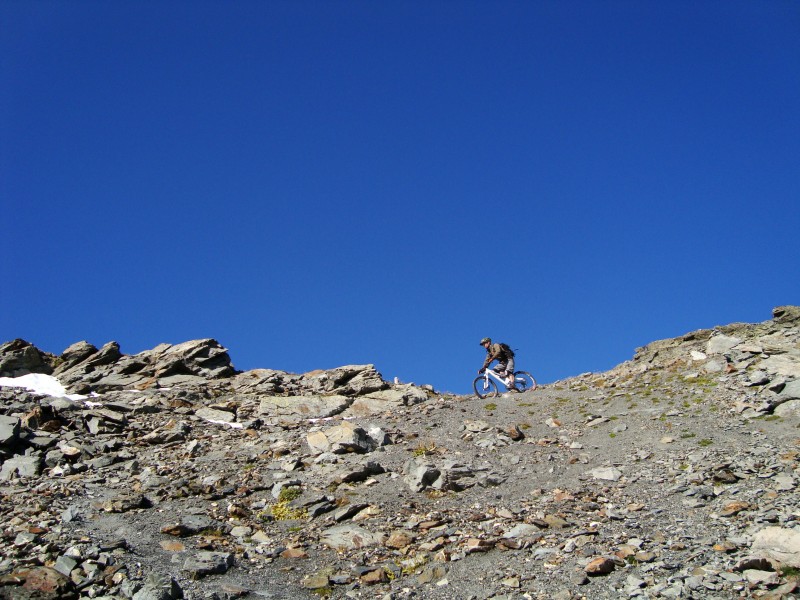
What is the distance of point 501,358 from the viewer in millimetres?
32312

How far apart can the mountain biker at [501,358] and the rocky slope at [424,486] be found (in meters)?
1.79

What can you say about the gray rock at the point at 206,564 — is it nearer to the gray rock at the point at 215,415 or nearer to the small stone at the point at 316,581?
the small stone at the point at 316,581

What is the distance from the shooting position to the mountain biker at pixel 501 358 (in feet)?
105

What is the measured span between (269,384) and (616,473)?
66.2 ft

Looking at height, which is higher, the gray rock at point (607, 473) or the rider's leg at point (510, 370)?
the rider's leg at point (510, 370)

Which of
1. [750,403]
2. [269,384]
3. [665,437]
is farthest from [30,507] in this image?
[750,403]

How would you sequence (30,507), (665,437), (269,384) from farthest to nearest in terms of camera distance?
(269,384) → (665,437) → (30,507)

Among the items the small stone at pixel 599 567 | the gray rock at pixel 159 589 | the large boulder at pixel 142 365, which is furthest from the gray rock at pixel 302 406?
the small stone at pixel 599 567

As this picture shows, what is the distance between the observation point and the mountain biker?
3216 centimetres

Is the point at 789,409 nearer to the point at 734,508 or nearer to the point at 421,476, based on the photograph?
the point at 734,508

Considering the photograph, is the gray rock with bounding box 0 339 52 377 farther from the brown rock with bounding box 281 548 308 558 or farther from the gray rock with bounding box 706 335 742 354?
the gray rock with bounding box 706 335 742 354

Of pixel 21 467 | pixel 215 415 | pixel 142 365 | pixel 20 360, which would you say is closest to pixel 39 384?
pixel 20 360

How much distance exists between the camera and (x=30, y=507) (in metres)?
19.0

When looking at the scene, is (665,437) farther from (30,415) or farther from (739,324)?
(30,415)
